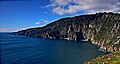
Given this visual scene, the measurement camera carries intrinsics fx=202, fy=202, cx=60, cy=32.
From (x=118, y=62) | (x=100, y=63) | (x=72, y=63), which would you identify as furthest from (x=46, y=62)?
Answer: (x=118, y=62)

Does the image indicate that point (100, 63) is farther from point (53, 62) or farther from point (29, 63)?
point (29, 63)

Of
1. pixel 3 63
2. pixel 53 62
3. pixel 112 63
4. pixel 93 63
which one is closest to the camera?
pixel 112 63

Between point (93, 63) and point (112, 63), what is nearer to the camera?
point (112, 63)

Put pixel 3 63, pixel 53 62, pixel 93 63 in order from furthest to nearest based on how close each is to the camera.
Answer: pixel 53 62 < pixel 3 63 < pixel 93 63

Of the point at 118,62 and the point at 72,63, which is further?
the point at 72,63

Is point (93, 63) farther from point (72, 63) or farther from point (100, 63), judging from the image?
point (72, 63)

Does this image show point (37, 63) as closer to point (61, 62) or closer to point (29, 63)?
point (29, 63)

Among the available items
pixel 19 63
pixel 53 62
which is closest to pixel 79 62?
pixel 53 62

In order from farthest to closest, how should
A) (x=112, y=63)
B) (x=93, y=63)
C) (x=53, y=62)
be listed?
(x=53, y=62), (x=93, y=63), (x=112, y=63)

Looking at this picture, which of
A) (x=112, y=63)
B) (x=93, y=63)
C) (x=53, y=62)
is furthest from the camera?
(x=53, y=62)
